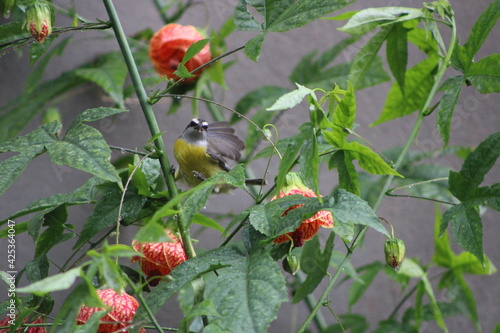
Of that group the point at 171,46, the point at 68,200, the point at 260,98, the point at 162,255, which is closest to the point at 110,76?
the point at 171,46

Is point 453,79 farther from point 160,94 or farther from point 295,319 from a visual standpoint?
point 295,319

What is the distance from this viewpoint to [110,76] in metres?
0.90

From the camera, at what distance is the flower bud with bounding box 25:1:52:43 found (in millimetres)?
515

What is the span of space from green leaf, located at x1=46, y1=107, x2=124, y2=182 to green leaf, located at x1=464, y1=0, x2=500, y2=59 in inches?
15.6

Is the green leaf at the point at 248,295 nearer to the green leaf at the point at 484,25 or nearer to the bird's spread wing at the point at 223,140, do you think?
the bird's spread wing at the point at 223,140

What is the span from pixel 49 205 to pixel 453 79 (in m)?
0.44

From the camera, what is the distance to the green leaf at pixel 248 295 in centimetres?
38

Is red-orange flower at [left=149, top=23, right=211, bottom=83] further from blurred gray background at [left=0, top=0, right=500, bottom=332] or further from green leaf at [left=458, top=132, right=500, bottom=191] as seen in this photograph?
green leaf at [left=458, top=132, right=500, bottom=191]

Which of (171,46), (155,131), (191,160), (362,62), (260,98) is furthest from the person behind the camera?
(260,98)

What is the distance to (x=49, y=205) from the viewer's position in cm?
58

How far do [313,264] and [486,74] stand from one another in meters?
0.27

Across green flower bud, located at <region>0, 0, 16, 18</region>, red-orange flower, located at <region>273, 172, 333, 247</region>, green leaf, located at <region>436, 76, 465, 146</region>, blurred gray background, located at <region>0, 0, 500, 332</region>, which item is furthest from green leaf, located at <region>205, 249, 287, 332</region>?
blurred gray background, located at <region>0, 0, 500, 332</region>

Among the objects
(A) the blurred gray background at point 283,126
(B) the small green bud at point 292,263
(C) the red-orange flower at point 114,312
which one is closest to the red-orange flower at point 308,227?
(B) the small green bud at point 292,263

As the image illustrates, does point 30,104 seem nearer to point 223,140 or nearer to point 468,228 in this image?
point 223,140
